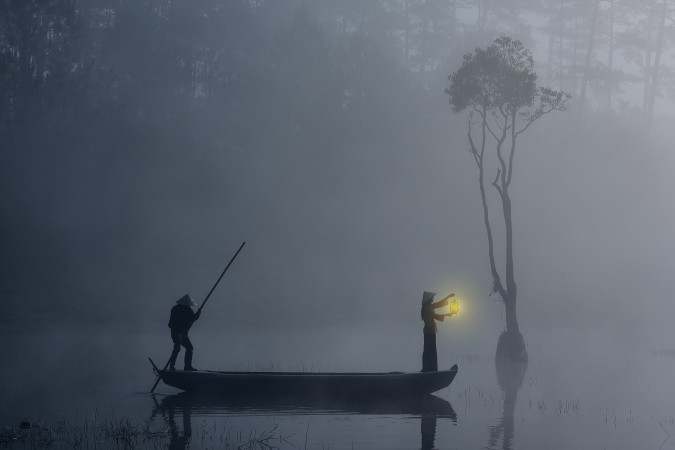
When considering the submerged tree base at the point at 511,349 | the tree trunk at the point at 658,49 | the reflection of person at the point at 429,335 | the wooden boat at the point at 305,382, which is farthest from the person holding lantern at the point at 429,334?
the tree trunk at the point at 658,49

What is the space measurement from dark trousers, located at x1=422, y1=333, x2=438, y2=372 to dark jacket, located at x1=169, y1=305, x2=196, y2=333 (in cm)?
650

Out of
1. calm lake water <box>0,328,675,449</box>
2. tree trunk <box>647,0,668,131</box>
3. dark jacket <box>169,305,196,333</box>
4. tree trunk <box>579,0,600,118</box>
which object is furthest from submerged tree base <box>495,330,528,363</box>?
tree trunk <box>647,0,668,131</box>

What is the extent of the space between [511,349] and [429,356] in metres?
10.3

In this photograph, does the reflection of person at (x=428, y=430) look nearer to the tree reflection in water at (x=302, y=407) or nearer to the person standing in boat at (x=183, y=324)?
the tree reflection in water at (x=302, y=407)

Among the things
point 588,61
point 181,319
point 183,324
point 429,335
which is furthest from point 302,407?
point 588,61

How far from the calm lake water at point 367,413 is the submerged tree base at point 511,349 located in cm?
77

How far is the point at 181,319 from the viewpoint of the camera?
29.1 metres

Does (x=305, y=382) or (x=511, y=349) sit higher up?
(x=511, y=349)

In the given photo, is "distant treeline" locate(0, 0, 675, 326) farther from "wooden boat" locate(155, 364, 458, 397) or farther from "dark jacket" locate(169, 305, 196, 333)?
"wooden boat" locate(155, 364, 458, 397)

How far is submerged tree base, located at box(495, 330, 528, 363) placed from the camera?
37719 mm

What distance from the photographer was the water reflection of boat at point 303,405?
82.7 ft

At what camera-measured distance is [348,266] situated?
6731 cm

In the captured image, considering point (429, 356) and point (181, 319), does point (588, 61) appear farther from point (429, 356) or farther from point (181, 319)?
point (181, 319)

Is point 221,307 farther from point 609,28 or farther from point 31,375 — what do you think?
point 609,28
